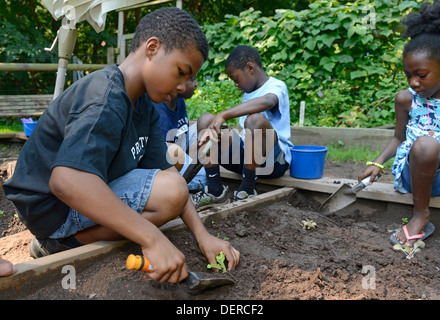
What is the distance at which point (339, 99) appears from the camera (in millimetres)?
5258

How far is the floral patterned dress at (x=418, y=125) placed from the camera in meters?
2.27

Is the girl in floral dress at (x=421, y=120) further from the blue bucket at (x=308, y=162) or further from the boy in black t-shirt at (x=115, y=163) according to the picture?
the boy in black t-shirt at (x=115, y=163)

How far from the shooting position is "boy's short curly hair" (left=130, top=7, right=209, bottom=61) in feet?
4.83

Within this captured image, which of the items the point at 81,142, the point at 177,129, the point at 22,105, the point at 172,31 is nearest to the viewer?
the point at 81,142

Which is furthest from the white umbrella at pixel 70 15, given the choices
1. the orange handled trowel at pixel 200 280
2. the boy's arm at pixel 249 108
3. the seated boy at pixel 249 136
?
the orange handled trowel at pixel 200 280

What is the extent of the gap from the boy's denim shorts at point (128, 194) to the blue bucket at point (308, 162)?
1.54m

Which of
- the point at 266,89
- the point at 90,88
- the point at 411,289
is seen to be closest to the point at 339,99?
the point at 266,89

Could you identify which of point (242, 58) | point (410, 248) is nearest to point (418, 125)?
point (410, 248)

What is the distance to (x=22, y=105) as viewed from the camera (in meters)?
5.63

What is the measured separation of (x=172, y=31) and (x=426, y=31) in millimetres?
1602

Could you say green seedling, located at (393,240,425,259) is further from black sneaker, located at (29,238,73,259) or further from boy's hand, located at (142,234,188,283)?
black sneaker, located at (29,238,73,259)

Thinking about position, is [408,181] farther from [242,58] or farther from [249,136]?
[242,58]

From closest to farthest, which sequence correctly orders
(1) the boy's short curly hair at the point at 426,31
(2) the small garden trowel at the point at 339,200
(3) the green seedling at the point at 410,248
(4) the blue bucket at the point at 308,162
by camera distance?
(3) the green seedling at the point at 410,248
(1) the boy's short curly hair at the point at 426,31
(2) the small garden trowel at the point at 339,200
(4) the blue bucket at the point at 308,162

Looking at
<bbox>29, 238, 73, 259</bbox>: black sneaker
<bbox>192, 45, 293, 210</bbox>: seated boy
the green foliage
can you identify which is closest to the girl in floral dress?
<bbox>192, 45, 293, 210</bbox>: seated boy
